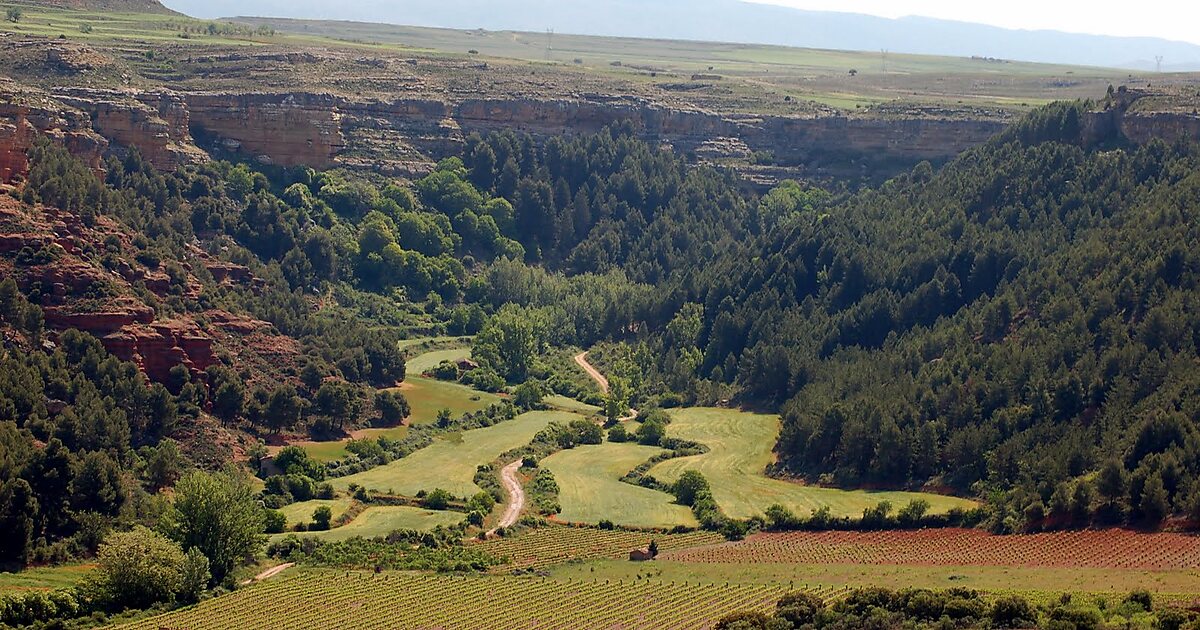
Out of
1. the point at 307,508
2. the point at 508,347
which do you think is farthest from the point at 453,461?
the point at 508,347

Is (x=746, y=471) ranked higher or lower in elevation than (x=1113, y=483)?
lower

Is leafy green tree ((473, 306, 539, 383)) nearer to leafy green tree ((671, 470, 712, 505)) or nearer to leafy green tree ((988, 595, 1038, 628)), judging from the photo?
leafy green tree ((671, 470, 712, 505))

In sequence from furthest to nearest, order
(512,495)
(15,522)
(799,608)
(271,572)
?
1. (512,495)
2. (271,572)
3. (15,522)
4. (799,608)

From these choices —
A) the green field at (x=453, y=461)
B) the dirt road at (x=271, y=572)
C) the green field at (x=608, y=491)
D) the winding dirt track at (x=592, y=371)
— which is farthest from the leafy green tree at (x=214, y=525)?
the winding dirt track at (x=592, y=371)

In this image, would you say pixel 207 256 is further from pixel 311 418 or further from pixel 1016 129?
pixel 1016 129

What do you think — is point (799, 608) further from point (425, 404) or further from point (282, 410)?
point (425, 404)

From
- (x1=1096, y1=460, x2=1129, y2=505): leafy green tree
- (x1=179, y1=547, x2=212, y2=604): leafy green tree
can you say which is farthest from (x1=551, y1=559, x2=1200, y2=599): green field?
(x1=179, y1=547, x2=212, y2=604): leafy green tree
